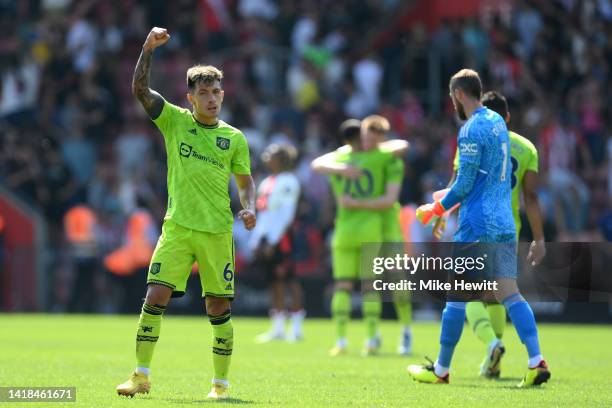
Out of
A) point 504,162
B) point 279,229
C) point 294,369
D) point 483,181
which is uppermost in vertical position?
point 504,162

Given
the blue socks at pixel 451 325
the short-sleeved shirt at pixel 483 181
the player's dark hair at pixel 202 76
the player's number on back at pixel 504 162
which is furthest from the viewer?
the blue socks at pixel 451 325

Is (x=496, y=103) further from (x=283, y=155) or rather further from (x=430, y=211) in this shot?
(x=283, y=155)

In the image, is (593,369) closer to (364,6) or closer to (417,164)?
(417,164)

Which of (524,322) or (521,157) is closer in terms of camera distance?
(524,322)

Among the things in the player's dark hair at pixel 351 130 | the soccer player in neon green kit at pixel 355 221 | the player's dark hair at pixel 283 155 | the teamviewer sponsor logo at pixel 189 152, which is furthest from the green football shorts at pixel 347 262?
the teamviewer sponsor logo at pixel 189 152

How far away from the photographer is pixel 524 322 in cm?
1089

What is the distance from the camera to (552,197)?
79.4 ft

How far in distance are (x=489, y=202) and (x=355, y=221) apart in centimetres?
527

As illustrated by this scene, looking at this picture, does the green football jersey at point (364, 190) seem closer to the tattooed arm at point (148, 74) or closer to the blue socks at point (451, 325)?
the blue socks at point (451, 325)


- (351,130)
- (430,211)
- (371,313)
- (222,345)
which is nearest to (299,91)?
(351,130)

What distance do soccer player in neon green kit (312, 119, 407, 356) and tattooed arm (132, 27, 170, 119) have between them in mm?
5804

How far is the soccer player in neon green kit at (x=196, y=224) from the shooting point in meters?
10.1

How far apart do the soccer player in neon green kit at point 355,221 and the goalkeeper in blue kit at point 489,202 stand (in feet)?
15.7

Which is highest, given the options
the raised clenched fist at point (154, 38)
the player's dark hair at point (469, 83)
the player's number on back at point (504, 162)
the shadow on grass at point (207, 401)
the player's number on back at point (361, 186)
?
the raised clenched fist at point (154, 38)
